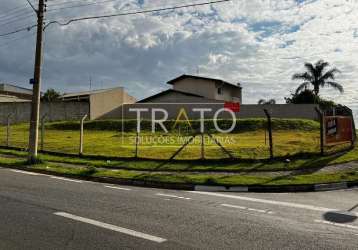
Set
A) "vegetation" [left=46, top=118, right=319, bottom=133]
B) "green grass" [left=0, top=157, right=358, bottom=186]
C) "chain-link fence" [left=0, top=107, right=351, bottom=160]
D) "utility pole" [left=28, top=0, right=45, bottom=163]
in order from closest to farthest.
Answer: "green grass" [left=0, top=157, right=358, bottom=186] → "utility pole" [left=28, top=0, right=45, bottom=163] → "chain-link fence" [left=0, top=107, right=351, bottom=160] → "vegetation" [left=46, top=118, right=319, bottom=133]

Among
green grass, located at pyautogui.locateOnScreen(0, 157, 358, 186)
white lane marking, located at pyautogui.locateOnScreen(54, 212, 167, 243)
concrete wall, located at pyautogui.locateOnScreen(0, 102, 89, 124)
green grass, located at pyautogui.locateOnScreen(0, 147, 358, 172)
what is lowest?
white lane marking, located at pyautogui.locateOnScreen(54, 212, 167, 243)

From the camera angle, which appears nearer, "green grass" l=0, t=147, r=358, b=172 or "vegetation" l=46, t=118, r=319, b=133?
"green grass" l=0, t=147, r=358, b=172

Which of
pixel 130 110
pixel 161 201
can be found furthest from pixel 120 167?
pixel 130 110

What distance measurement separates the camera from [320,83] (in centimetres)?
4659

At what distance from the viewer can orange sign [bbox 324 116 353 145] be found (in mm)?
15391

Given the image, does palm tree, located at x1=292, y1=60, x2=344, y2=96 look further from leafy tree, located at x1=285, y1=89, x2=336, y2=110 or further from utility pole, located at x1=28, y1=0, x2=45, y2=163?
utility pole, located at x1=28, y1=0, x2=45, y2=163

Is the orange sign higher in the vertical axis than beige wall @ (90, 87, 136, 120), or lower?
lower

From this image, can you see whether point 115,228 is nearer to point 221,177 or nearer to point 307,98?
point 221,177

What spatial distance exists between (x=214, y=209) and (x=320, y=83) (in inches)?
1703

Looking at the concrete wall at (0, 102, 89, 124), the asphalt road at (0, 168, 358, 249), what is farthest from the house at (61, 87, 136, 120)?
the asphalt road at (0, 168, 358, 249)

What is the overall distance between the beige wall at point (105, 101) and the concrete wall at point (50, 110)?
3.61 feet

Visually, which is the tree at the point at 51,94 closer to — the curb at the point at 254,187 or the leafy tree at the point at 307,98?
the leafy tree at the point at 307,98

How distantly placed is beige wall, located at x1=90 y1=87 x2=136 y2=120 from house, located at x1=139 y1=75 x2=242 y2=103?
3955 millimetres

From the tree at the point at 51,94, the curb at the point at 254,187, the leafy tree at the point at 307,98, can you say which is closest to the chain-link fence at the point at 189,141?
the curb at the point at 254,187
